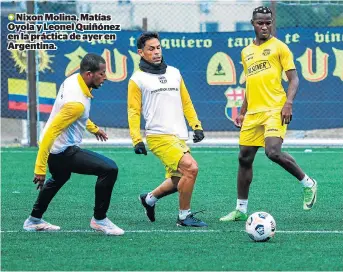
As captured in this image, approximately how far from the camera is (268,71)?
959 cm

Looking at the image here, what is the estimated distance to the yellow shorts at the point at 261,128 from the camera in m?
9.48

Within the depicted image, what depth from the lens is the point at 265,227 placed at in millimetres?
8148

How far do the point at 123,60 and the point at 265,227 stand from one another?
9.33 m

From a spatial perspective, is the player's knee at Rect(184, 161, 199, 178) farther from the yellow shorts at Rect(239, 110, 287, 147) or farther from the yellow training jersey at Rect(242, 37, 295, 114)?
the yellow training jersey at Rect(242, 37, 295, 114)

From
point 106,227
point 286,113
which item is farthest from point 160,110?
point 106,227

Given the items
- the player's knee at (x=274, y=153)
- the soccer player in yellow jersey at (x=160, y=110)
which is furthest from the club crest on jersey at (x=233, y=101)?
the soccer player in yellow jersey at (x=160, y=110)

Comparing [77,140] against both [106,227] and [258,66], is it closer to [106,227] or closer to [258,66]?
[106,227]

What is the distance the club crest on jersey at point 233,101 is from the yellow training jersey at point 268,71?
722 cm

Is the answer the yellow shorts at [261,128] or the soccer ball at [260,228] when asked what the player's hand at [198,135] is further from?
the soccer ball at [260,228]

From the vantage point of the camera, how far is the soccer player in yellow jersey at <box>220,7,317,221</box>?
947 cm

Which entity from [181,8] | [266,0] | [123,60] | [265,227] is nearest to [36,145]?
[123,60]

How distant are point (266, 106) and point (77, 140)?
1.94m

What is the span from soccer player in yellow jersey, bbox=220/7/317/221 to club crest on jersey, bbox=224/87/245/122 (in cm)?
712

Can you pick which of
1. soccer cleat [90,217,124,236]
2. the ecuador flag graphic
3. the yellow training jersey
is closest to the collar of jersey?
soccer cleat [90,217,124,236]
